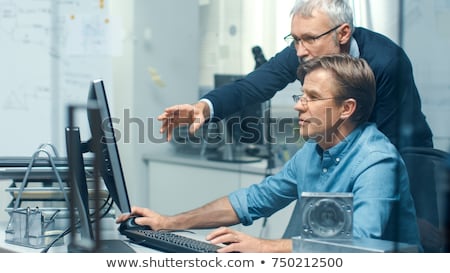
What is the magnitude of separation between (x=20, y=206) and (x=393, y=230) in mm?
1132

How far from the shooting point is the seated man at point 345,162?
Answer: 1.79m

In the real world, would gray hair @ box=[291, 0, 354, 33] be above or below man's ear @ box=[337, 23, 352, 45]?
above

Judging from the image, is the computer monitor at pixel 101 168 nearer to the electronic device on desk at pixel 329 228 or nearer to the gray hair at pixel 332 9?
the electronic device on desk at pixel 329 228

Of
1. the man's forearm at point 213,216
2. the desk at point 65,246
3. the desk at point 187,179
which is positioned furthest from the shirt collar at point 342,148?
the desk at point 187,179

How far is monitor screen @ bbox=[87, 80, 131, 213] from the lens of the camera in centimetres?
176

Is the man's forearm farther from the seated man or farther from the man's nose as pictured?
the man's nose

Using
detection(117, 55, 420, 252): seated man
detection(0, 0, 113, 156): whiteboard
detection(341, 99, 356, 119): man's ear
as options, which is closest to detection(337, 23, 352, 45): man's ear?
detection(117, 55, 420, 252): seated man

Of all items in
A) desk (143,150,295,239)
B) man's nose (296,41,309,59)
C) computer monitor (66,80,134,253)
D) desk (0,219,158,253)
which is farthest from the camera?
desk (143,150,295,239)

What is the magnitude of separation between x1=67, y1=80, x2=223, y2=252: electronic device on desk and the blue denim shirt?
35 cm

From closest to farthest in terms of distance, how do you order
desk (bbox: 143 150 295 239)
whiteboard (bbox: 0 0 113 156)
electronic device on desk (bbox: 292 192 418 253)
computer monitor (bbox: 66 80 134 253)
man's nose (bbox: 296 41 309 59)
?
electronic device on desk (bbox: 292 192 418 253)
computer monitor (bbox: 66 80 134 253)
man's nose (bbox: 296 41 309 59)
whiteboard (bbox: 0 0 113 156)
desk (bbox: 143 150 295 239)

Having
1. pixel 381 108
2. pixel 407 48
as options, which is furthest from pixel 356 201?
pixel 407 48

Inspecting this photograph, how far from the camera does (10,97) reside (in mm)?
3447

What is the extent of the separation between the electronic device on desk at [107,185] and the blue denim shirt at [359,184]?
0.35 metres
